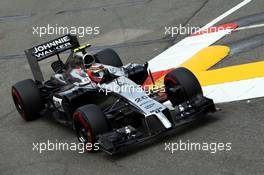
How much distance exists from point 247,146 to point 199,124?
1.26 m

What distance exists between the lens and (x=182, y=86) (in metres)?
9.64

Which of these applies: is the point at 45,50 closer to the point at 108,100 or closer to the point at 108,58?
the point at 108,58

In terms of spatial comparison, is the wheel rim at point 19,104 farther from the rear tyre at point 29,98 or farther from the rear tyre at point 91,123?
the rear tyre at point 91,123

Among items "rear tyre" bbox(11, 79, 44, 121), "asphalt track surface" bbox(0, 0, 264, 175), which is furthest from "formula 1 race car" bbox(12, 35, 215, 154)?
"asphalt track surface" bbox(0, 0, 264, 175)

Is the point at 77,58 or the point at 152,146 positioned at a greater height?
the point at 77,58

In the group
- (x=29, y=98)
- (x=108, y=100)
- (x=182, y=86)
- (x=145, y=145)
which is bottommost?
(x=145, y=145)

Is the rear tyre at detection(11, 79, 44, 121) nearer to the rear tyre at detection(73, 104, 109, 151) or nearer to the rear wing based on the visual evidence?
the rear wing

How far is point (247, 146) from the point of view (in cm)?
834

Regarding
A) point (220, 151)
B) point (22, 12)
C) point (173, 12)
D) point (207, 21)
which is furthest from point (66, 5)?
point (220, 151)

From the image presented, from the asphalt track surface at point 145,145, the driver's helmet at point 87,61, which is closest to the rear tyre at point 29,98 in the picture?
the asphalt track surface at point 145,145

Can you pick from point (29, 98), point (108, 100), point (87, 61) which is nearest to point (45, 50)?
point (29, 98)

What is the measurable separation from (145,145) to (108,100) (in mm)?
1123

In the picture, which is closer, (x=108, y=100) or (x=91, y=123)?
(x=91, y=123)

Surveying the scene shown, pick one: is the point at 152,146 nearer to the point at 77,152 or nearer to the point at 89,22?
the point at 77,152
